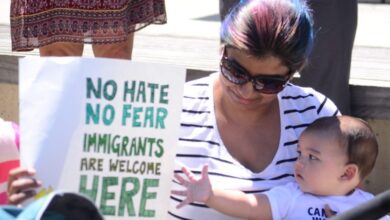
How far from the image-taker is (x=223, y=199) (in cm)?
235

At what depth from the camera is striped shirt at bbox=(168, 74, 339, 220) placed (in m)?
2.45

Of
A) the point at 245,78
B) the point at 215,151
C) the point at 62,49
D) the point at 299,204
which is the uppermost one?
the point at 245,78

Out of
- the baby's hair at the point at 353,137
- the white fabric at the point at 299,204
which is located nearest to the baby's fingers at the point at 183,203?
the white fabric at the point at 299,204

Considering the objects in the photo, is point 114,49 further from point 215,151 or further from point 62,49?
point 215,151

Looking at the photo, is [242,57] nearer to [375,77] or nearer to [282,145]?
[282,145]

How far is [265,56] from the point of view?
238cm

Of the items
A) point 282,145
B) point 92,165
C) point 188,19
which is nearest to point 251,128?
point 282,145

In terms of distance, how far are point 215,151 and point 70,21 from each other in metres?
1.21

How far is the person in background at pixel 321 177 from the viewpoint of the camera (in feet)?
7.89

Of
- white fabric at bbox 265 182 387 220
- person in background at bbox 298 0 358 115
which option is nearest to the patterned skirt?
person in background at bbox 298 0 358 115

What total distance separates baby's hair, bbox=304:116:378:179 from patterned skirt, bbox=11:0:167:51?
3.95 ft

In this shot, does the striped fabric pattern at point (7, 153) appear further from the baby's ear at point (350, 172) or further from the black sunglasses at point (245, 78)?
the baby's ear at point (350, 172)

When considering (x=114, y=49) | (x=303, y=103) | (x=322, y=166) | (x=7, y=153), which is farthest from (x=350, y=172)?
(x=114, y=49)

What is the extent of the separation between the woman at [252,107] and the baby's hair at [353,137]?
115 millimetres
